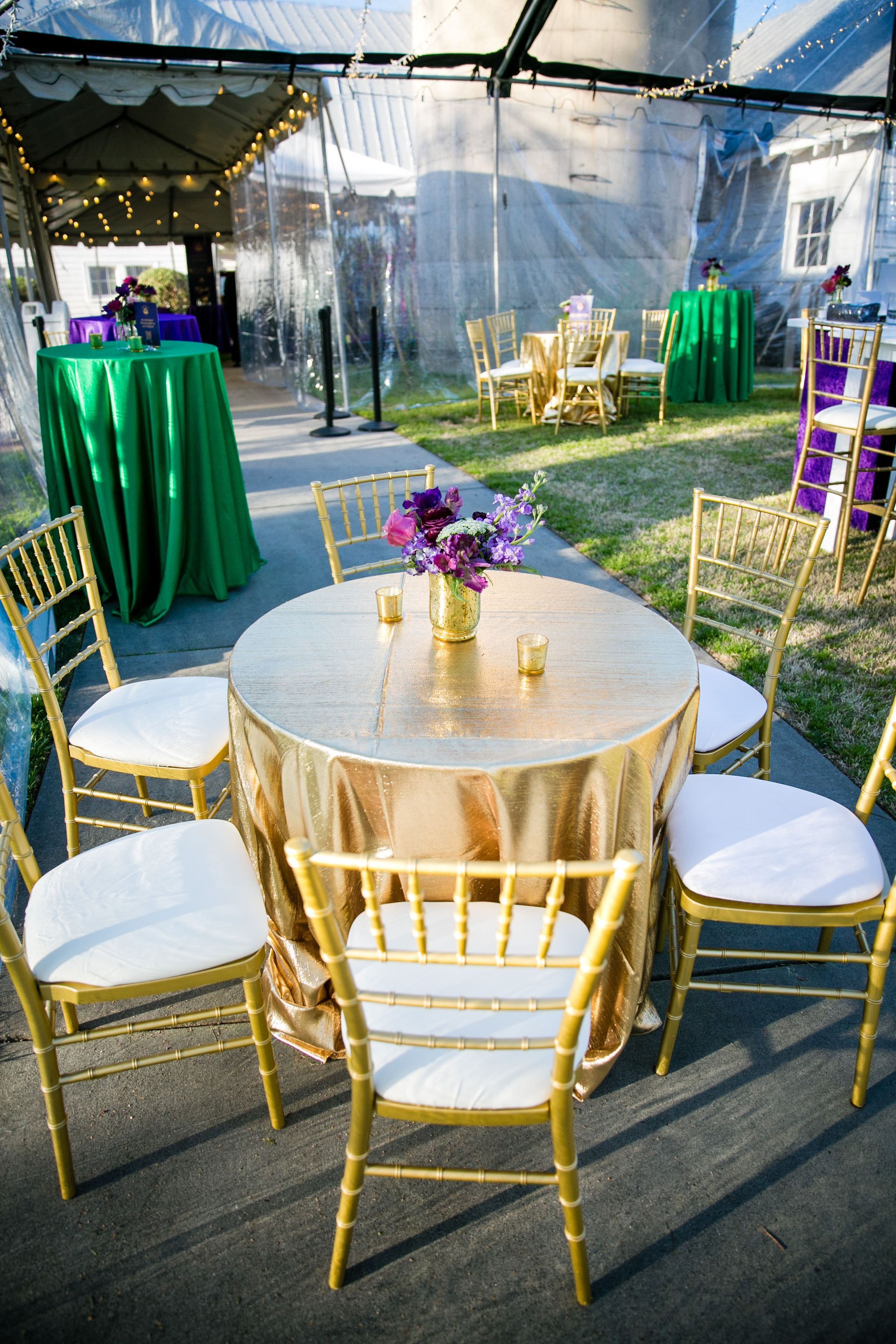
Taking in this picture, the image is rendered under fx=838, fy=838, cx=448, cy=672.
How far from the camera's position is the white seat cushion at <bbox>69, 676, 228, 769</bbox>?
203 cm

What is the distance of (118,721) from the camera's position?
2125 millimetres

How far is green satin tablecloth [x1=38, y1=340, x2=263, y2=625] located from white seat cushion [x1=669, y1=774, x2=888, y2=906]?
286 centimetres

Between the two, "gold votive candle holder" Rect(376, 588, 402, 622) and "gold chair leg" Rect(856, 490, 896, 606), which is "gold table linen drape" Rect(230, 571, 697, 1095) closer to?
"gold votive candle holder" Rect(376, 588, 402, 622)

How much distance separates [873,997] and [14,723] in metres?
2.45

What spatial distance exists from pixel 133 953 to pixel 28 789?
142cm

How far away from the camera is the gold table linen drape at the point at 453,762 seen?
143 centimetres

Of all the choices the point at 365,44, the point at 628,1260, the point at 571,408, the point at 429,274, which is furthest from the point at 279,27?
the point at 628,1260

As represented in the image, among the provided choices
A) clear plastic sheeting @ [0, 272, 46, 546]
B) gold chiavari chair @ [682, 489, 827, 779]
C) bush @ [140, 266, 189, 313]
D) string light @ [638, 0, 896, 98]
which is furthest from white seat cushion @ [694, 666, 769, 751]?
bush @ [140, 266, 189, 313]

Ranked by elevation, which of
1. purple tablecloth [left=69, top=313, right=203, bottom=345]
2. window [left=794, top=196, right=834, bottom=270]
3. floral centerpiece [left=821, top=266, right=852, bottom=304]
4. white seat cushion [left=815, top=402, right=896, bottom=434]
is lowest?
white seat cushion [left=815, top=402, right=896, bottom=434]

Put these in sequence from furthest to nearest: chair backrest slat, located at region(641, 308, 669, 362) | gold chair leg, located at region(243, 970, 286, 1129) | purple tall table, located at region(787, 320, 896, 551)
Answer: chair backrest slat, located at region(641, 308, 669, 362)
purple tall table, located at region(787, 320, 896, 551)
gold chair leg, located at region(243, 970, 286, 1129)

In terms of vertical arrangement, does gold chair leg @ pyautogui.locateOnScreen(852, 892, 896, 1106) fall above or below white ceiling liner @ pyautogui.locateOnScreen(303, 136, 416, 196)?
below

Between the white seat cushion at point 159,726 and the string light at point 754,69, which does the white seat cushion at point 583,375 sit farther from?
the white seat cushion at point 159,726

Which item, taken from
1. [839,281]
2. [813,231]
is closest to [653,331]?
[813,231]

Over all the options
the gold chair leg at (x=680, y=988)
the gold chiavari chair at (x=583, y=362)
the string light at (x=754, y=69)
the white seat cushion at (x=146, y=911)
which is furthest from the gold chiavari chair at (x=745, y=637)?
the string light at (x=754, y=69)
